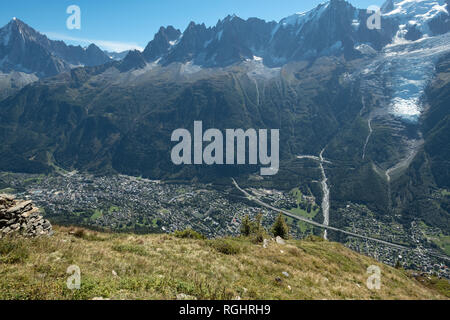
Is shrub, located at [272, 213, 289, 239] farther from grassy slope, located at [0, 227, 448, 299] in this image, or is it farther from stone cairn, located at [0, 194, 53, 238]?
stone cairn, located at [0, 194, 53, 238]

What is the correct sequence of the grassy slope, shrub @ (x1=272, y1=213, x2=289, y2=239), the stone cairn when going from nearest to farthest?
the grassy slope → the stone cairn → shrub @ (x1=272, y1=213, x2=289, y2=239)

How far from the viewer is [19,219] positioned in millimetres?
18953

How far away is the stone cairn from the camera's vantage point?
17984 millimetres

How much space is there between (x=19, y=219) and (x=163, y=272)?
13741 mm

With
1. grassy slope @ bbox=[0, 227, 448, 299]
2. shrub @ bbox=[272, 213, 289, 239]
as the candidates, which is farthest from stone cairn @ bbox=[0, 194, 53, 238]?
shrub @ bbox=[272, 213, 289, 239]

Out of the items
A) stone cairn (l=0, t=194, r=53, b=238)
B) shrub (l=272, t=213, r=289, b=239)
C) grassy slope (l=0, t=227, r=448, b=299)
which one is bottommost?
shrub (l=272, t=213, r=289, b=239)

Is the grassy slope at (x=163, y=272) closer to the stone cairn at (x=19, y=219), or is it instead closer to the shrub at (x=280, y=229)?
the stone cairn at (x=19, y=219)

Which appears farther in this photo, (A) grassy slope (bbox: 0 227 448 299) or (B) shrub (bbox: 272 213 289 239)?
(B) shrub (bbox: 272 213 289 239)

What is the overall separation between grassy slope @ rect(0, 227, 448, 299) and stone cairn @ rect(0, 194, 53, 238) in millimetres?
2246

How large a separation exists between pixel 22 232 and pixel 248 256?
20.3 meters

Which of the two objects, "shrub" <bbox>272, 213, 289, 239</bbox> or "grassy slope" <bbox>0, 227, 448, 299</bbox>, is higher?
"grassy slope" <bbox>0, 227, 448, 299</bbox>

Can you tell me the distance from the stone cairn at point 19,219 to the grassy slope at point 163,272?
2246 millimetres

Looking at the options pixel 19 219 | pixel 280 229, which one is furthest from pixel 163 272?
pixel 280 229
